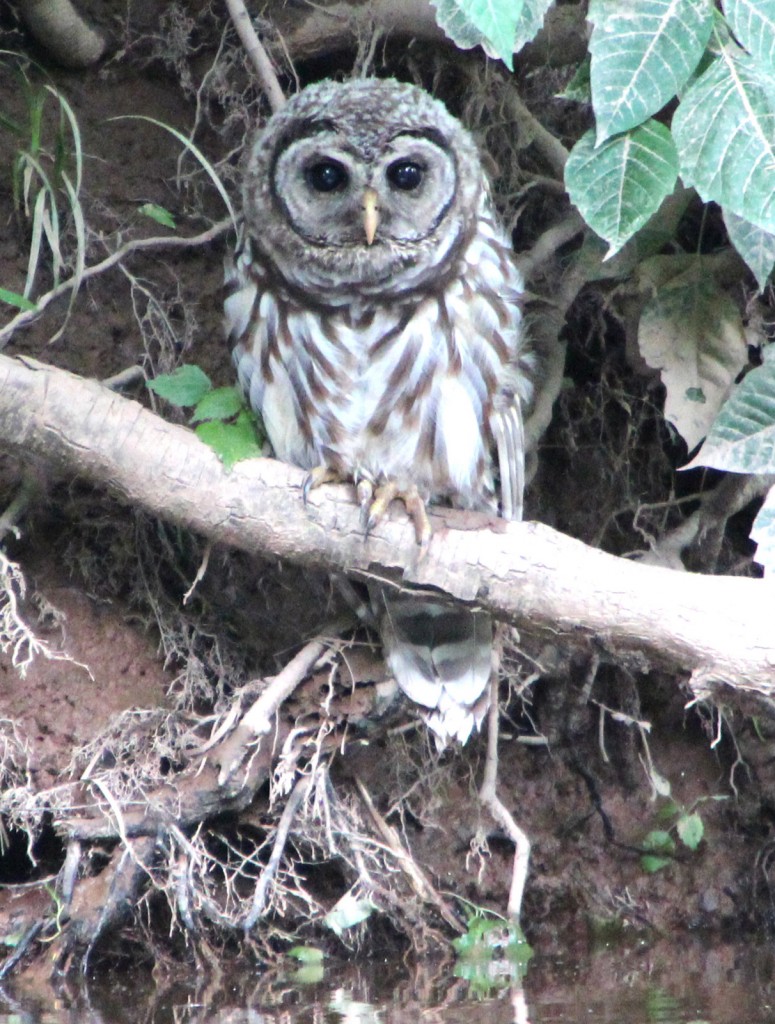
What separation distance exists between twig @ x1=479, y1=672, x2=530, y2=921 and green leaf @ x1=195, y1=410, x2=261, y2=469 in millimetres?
893

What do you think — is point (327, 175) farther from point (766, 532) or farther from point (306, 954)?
point (306, 954)

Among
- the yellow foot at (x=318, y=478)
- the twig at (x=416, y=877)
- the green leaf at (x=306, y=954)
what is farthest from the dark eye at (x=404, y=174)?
the green leaf at (x=306, y=954)

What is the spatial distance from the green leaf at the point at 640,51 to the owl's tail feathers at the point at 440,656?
109 centimetres

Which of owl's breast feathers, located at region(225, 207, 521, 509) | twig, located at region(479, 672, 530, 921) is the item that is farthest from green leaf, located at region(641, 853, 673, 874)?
owl's breast feathers, located at region(225, 207, 521, 509)

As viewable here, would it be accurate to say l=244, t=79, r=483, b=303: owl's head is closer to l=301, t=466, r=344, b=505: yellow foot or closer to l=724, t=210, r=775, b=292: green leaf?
l=301, t=466, r=344, b=505: yellow foot

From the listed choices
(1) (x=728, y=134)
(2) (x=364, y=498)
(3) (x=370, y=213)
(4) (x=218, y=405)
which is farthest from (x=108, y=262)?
(1) (x=728, y=134)

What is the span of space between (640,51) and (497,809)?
5.64 feet

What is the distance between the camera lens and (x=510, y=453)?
2881 mm

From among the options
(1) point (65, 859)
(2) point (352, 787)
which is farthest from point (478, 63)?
(1) point (65, 859)

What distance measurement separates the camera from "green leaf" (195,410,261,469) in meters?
2.42

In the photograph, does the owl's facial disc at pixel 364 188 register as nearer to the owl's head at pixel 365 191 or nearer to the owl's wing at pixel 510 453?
the owl's head at pixel 365 191

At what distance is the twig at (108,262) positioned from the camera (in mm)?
2754

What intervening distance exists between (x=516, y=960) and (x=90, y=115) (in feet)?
7.31

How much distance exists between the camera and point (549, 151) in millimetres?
3135
